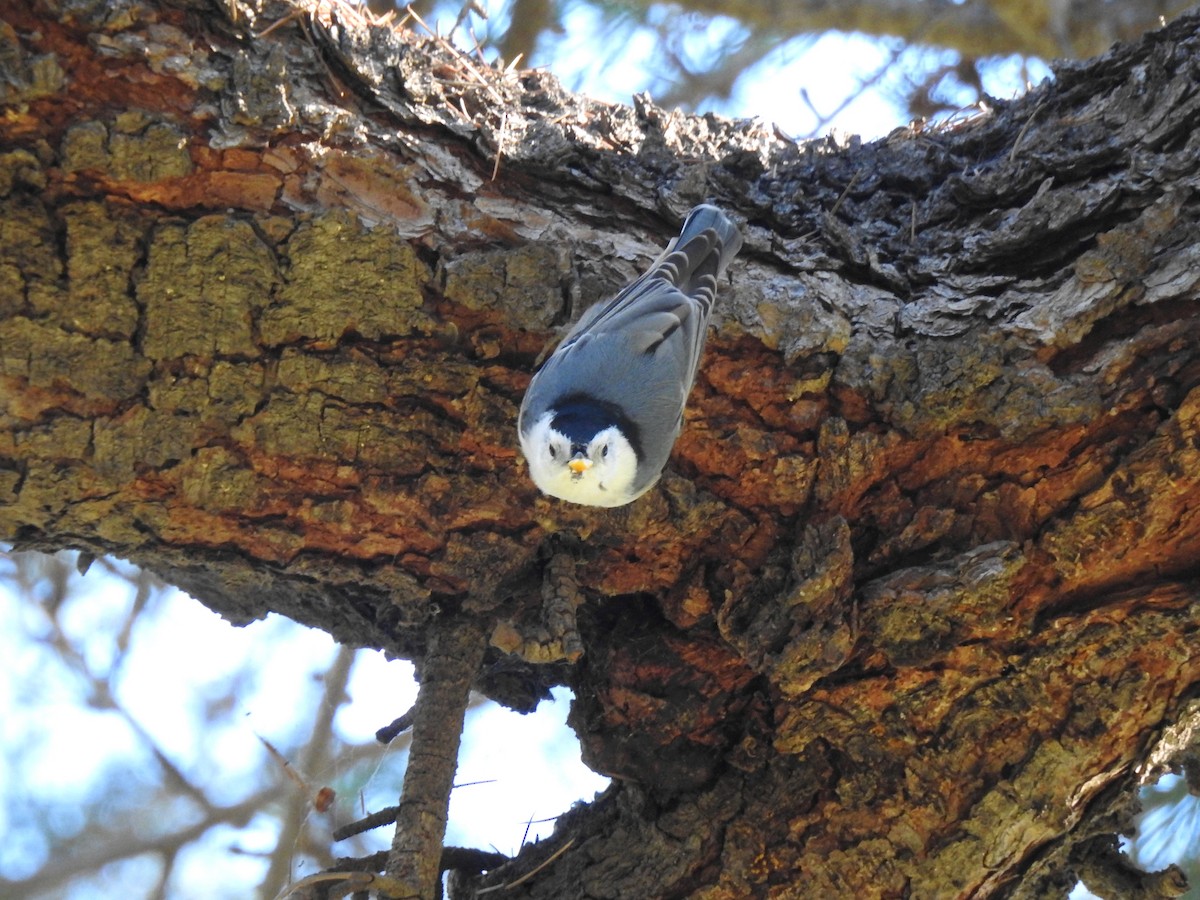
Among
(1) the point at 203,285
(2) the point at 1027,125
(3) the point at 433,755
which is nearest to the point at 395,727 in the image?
(3) the point at 433,755

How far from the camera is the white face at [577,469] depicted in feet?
6.53

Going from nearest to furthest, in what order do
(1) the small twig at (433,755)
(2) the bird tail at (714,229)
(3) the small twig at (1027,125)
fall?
(1) the small twig at (433,755) < (2) the bird tail at (714,229) < (3) the small twig at (1027,125)

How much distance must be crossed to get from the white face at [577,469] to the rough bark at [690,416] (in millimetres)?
89

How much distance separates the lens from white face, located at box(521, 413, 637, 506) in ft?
6.53

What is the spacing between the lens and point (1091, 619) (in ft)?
6.42

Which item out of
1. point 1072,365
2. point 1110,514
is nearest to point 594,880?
point 1110,514

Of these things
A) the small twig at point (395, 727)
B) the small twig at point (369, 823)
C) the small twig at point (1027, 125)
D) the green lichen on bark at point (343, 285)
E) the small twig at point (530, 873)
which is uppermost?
the small twig at point (1027, 125)

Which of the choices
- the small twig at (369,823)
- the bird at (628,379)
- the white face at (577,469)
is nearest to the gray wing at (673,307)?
the bird at (628,379)

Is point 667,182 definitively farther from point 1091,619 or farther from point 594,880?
point 594,880

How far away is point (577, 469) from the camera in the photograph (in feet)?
6.58

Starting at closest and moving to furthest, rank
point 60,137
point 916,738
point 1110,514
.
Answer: point 60,137 → point 1110,514 → point 916,738

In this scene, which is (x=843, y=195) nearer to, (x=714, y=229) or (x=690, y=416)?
(x=714, y=229)

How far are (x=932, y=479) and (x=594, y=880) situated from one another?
1105 mm

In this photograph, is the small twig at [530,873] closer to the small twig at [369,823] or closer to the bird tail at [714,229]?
the small twig at [369,823]
